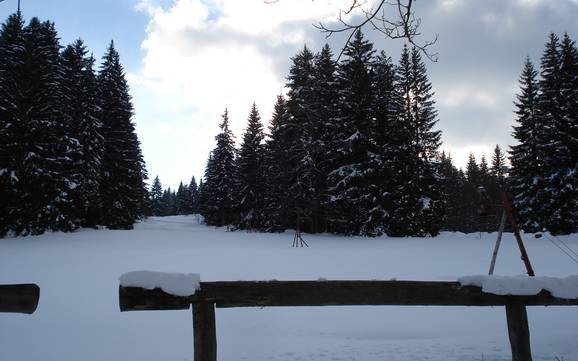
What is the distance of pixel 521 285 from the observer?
3.67 meters

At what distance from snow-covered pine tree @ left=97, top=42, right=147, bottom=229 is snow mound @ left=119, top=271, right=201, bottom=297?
36204 millimetres

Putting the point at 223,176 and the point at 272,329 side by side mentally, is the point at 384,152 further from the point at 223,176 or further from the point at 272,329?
the point at 223,176

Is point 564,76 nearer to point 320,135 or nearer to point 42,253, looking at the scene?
point 320,135

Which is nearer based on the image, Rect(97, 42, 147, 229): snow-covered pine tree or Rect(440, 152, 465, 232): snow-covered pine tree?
Rect(97, 42, 147, 229): snow-covered pine tree

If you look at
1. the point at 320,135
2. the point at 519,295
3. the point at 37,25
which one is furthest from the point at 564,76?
the point at 37,25

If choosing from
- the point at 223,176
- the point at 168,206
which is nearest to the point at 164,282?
the point at 223,176

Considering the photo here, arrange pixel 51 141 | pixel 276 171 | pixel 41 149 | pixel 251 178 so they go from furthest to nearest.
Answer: pixel 251 178 < pixel 276 171 < pixel 51 141 < pixel 41 149

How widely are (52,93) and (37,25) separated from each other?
6.00 metres

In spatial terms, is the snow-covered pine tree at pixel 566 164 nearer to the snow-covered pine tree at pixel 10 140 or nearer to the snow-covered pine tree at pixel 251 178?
the snow-covered pine tree at pixel 251 178

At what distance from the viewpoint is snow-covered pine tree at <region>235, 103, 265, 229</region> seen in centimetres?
4572

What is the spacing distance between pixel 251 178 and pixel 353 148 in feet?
64.3

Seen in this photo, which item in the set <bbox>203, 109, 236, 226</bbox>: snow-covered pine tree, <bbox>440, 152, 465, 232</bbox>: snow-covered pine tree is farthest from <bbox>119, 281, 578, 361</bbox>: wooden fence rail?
<bbox>440, 152, 465, 232</bbox>: snow-covered pine tree

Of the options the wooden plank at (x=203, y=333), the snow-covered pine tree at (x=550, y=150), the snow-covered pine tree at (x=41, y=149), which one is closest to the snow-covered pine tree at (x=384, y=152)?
the snow-covered pine tree at (x=550, y=150)

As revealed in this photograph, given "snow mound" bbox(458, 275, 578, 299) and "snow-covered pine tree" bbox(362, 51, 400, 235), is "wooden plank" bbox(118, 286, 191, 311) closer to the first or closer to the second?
"snow mound" bbox(458, 275, 578, 299)
